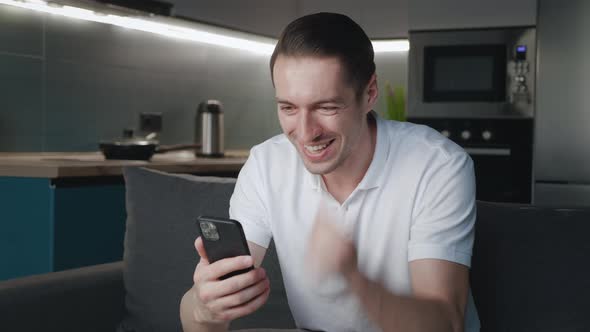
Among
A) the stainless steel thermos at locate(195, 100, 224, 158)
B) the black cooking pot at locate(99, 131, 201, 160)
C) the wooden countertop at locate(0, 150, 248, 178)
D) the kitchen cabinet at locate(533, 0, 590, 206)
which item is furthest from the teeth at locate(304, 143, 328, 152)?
the kitchen cabinet at locate(533, 0, 590, 206)

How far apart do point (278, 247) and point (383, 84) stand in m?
3.38

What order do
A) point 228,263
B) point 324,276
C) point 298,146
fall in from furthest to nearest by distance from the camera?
point 324,276 < point 298,146 < point 228,263

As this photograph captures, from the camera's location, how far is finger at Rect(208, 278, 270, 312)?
3.91ft

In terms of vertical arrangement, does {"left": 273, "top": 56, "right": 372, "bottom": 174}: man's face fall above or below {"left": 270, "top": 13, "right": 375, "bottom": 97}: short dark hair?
below

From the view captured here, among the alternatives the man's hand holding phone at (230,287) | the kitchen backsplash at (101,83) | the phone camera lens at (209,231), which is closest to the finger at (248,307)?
the man's hand holding phone at (230,287)

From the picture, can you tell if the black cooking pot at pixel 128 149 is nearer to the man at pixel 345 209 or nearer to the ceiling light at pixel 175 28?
the ceiling light at pixel 175 28

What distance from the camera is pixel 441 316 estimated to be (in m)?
1.23

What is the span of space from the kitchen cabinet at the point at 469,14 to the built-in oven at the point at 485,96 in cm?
4

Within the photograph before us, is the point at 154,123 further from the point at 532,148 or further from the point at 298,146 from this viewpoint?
the point at 298,146

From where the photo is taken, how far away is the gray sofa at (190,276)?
164 centimetres

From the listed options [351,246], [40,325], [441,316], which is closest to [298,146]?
[351,246]

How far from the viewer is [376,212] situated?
1.50 m

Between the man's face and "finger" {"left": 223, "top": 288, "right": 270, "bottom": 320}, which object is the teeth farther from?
"finger" {"left": 223, "top": 288, "right": 270, "bottom": 320}

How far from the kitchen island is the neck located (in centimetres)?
119
